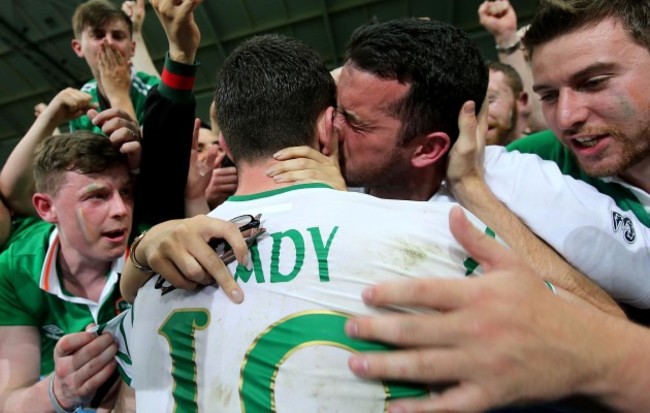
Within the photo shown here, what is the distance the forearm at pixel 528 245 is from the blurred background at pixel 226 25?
26.0 feet

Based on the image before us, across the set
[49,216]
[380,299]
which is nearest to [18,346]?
[49,216]

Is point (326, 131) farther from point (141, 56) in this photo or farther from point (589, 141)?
point (141, 56)

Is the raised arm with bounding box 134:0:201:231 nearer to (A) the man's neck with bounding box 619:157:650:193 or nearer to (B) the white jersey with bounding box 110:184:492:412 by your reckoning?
(B) the white jersey with bounding box 110:184:492:412

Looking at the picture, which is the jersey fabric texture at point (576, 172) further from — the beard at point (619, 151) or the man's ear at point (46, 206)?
the man's ear at point (46, 206)

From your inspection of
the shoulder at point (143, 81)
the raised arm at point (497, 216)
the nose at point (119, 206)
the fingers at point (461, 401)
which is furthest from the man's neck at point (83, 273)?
the fingers at point (461, 401)

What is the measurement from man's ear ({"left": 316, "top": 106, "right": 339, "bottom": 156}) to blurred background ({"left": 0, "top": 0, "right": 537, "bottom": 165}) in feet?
26.5

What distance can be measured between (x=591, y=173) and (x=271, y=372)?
1246 mm

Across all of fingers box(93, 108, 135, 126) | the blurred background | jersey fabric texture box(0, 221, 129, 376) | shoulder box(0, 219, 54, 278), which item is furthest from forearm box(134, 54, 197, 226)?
the blurred background

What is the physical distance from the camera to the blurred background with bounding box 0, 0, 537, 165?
30.5 ft

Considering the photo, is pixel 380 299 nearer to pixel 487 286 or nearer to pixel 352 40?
pixel 487 286

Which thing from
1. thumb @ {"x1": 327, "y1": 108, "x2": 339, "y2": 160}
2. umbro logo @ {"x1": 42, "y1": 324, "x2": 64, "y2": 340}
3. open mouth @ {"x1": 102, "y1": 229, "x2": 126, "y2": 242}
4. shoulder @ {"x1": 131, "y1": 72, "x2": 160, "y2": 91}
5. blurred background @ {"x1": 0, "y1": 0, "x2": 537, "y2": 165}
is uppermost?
thumb @ {"x1": 327, "y1": 108, "x2": 339, "y2": 160}

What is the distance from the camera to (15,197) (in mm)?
2553

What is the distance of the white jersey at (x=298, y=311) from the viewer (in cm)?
91

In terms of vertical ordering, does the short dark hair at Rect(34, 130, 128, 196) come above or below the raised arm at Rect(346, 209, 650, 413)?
below
